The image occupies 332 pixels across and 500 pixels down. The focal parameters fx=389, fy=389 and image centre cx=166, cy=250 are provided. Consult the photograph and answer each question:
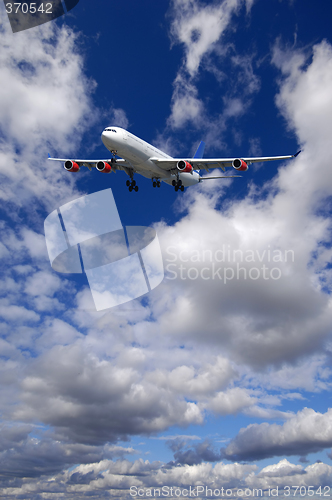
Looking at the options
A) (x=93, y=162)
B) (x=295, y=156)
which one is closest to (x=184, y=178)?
(x=93, y=162)

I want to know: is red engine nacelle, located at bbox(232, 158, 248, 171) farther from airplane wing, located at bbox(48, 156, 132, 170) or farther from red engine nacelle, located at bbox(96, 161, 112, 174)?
red engine nacelle, located at bbox(96, 161, 112, 174)

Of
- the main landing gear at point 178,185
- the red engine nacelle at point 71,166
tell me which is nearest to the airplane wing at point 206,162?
the main landing gear at point 178,185

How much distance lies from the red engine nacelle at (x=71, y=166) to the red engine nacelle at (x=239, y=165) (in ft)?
94.7

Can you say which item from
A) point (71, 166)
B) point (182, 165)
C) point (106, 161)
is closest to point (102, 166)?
point (106, 161)

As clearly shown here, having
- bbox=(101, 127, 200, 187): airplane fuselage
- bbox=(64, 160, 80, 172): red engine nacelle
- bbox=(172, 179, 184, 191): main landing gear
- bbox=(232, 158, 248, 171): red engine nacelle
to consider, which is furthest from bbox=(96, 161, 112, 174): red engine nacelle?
bbox=(232, 158, 248, 171): red engine nacelle

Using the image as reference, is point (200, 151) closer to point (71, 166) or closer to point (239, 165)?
point (239, 165)

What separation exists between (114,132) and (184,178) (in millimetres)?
18594

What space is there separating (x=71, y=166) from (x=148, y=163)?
15400 millimetres

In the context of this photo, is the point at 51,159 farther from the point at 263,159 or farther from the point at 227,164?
the point at 263,159

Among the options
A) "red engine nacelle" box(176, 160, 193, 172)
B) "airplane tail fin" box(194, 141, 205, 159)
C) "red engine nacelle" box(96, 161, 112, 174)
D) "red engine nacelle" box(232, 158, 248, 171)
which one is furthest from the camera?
"airplane tail fin" box(194, 141, 205, 159)

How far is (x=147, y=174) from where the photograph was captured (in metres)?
69.8

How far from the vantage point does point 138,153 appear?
62.4 m

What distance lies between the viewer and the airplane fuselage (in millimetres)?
58906

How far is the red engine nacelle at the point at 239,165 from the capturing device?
Result: 63.0 metres
